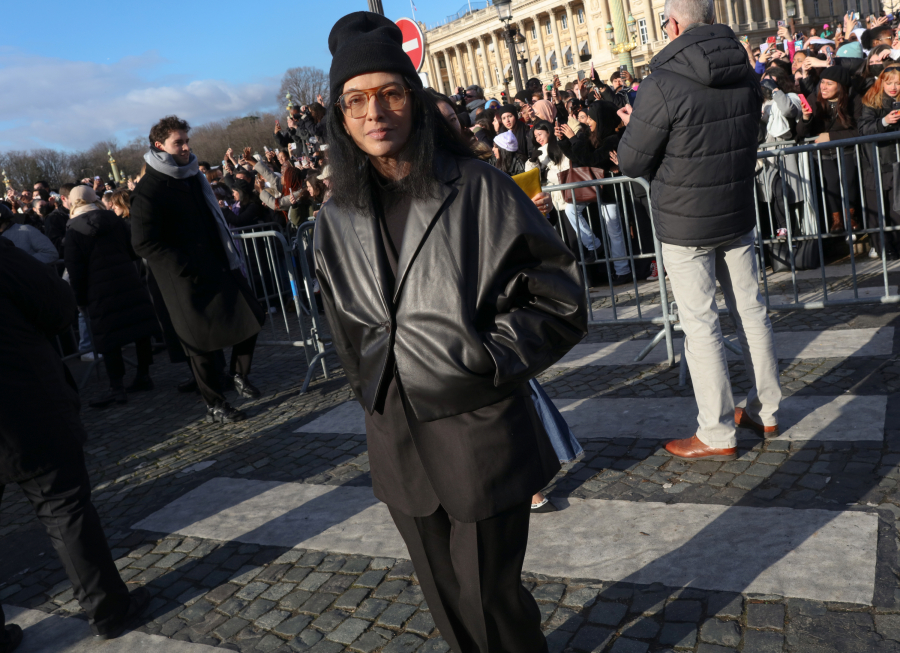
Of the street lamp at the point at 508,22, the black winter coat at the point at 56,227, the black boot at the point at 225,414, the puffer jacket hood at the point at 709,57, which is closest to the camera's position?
the puffer jacket hood at the point at 709,57

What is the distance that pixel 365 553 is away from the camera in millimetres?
3564

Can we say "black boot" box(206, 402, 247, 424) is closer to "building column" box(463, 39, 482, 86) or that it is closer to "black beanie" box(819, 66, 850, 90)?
"black beanie" box(819, 66, 850, 90)

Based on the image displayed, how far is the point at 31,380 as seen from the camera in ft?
10.5

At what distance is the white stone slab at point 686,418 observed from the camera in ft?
13.1

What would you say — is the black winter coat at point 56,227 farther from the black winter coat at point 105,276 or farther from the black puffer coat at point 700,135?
the black puffer coat at point 700,135

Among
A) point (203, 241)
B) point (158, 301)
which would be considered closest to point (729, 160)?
point (203, 241)

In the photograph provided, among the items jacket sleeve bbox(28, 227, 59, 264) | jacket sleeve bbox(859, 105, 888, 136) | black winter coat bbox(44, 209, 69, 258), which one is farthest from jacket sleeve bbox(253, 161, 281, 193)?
jacket sleeve bbox(859, 105, 888, 136)

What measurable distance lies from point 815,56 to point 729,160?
8382mm

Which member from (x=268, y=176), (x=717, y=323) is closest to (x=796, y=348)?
(x=717, y=323)

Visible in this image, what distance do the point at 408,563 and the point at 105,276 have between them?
481 cm

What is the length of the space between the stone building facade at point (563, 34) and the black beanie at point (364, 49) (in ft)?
231

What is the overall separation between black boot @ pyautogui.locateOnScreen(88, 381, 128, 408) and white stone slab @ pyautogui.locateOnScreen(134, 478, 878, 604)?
10.6 ft

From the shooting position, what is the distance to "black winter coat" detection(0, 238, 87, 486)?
307 centimetres

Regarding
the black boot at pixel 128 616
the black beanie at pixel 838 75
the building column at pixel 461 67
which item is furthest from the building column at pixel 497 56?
the black boot at pixel 128 616
